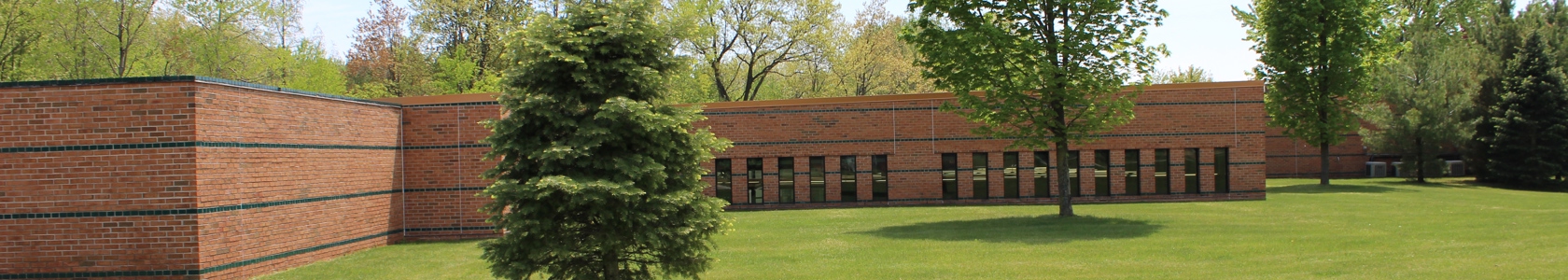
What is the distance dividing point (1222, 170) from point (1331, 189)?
26.4 ft

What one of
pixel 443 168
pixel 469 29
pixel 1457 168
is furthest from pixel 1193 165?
pixel 469 29

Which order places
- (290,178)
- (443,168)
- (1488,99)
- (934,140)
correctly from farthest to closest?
(1488,99) → (934,140) → (443,168) → (290,178)

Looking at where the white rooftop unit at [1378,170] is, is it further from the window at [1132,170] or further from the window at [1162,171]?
the window at [1132,170]

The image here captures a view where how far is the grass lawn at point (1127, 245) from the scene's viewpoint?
40.2ft

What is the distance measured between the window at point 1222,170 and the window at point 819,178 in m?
10.4

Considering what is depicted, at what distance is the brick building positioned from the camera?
430 inches

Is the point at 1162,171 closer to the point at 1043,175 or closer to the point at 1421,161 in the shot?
the point at 1043,175

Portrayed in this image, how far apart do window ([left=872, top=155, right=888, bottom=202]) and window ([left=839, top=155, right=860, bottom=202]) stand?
512 millimetres

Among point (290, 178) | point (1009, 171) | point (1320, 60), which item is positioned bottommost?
point (1009, 171)

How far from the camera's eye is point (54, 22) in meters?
36.8

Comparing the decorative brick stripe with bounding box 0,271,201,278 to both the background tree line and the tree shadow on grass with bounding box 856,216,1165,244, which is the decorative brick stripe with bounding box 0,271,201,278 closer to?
the tree shadow on grass with bounding box 856,216,1165,244

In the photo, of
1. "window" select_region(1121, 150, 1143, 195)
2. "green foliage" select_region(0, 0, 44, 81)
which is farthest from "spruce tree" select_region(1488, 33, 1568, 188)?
"green foliage" select_region(0, 0, 44, 81)

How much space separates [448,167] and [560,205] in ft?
27.2

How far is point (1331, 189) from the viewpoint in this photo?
103 ft
